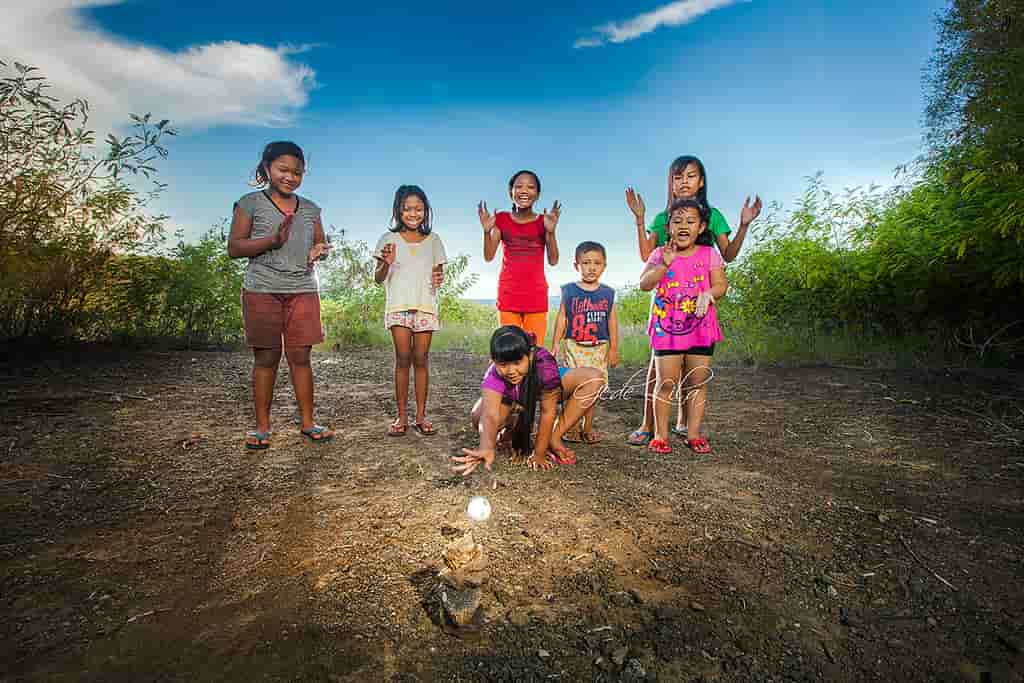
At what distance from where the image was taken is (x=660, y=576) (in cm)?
215

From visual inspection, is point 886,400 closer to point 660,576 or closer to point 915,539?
point 915,539

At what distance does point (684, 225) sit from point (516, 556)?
2447 millimetres

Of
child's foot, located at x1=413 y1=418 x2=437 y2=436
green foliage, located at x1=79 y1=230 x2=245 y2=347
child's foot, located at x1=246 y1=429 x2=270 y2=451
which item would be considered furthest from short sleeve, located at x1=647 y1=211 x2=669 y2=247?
green foliage, located at x1=79 y1=230 x2=245 y2=347

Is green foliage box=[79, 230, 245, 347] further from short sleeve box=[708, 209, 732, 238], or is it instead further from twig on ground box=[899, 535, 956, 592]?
twig on ground box=[899, 535, 956, 592]

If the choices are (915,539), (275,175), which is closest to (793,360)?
(915,539)

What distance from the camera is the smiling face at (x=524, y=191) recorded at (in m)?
3.98

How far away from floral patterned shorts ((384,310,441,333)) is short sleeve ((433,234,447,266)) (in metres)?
0.41

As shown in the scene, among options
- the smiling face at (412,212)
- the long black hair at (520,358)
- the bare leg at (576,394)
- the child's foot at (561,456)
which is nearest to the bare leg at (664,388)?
the bare leg at (576,394)

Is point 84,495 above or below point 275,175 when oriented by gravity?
below

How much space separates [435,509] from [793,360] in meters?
6.81

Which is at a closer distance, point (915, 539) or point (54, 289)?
point (915, 539)

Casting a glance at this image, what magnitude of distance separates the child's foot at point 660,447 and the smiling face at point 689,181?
1691 mm

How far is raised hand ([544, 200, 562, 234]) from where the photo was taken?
13.1ft

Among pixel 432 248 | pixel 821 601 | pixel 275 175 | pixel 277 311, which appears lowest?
pixel 821 601
